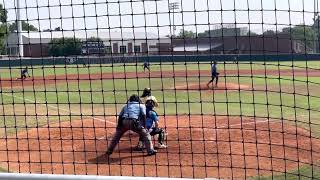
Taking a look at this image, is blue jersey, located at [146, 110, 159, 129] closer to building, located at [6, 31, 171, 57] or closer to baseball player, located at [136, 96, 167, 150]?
baseball player, located at [136, 96, 167, 150]

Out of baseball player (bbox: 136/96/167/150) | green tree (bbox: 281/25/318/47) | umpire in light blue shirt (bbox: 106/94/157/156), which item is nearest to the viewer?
green tree (bbox: 281/25/318/47)

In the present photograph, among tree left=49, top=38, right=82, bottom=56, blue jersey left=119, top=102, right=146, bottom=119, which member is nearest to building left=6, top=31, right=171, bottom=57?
tree left=49, top=38, right=82, bottom=56

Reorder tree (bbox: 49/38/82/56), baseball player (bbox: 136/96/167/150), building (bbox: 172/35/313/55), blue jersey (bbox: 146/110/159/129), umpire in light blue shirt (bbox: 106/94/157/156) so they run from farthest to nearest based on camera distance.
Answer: blue jersey (bbox: 146/110/159/129)
baseball player (bbox: 136/96/167/150)
umpire in light blue shirt (bbox: 106/94/157/156)
tree (bbox: 49/38/82/56)
building (bbox: 172/35/313/55)

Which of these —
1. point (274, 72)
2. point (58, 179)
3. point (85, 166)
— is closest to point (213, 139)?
point (85, 166)

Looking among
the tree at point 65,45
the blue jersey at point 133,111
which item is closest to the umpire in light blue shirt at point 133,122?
the blue jersey at point 133,111

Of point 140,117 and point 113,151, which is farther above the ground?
point 140,117

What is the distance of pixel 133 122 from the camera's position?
10312mm

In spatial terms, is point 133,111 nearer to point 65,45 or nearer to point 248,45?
point 65,45

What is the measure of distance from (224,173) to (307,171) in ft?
4.25

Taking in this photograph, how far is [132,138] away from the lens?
40.4ft

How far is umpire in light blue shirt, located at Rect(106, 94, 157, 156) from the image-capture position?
407 inches

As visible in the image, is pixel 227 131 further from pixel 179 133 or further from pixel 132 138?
pixel 132 138

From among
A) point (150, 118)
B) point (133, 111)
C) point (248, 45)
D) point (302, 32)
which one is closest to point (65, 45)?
point (150, 118)

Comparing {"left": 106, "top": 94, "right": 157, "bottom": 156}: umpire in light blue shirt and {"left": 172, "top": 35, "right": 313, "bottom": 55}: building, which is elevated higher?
{"left": 172, "top": 35, "right": 313, "bottom": 55}: building
